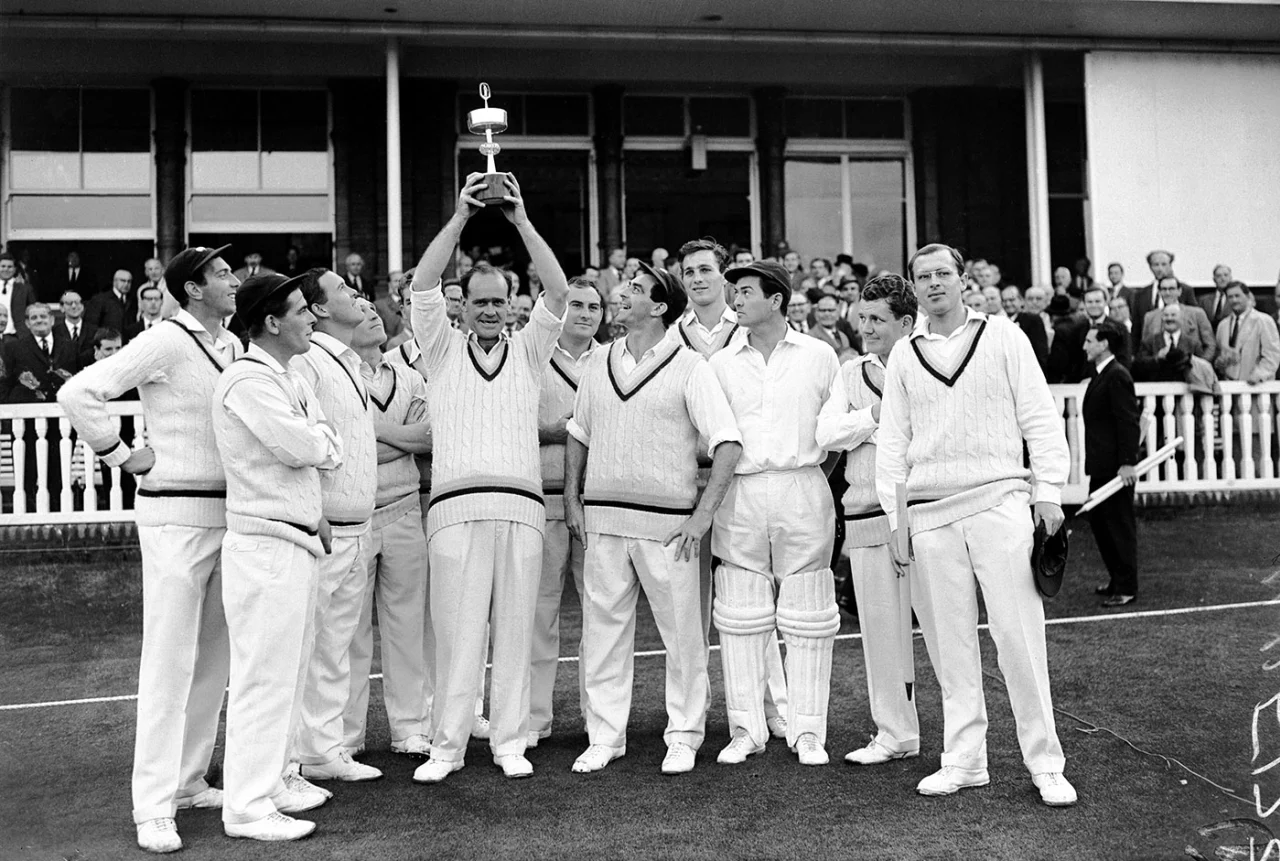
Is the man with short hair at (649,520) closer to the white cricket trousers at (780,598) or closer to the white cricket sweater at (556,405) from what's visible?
the white cricket trousers at (780,598)

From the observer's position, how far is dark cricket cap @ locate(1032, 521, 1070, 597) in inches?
191


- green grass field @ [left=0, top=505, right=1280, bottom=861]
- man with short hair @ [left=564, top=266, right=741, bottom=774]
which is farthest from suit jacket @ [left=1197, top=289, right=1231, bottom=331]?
man with short hair @ [left=564, top=266, right=741, bottom=774]

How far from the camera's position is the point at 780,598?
5.56 meters

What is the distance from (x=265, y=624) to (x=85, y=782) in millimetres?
1399

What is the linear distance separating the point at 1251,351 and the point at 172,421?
1038cm

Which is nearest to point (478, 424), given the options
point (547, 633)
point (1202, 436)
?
point (547, 633)

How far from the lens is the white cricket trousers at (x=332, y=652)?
5309mm

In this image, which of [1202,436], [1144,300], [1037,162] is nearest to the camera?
[1202,436]

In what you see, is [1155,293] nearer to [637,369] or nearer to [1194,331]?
[1194,331]

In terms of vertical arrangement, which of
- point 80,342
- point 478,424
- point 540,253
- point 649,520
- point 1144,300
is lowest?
point 649,520

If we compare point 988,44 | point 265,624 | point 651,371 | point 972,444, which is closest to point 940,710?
point 972,444

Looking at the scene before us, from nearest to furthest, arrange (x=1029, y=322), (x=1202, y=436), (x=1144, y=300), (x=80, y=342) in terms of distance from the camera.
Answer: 1. (x=80, y=342)
2. (x=1202, y=436)
3. (x=1029, y=322)
4. (x=1144, y=300)

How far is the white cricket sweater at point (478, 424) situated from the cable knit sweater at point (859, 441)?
122 cm

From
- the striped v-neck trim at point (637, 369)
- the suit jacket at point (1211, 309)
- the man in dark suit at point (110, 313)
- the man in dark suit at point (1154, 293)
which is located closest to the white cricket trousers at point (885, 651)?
the striped v-neck trim at point (637, 369)
